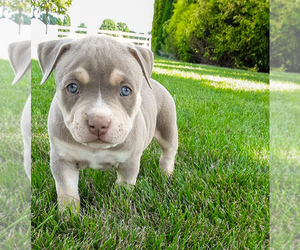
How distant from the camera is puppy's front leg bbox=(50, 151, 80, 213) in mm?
1663

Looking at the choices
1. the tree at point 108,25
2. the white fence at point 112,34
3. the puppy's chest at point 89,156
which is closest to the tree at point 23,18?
the puppy's chest at point 89,156

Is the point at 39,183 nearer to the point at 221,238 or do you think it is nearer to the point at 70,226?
the point at 70,226

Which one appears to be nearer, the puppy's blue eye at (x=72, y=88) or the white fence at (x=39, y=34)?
the white fence at (x=39, y=34)

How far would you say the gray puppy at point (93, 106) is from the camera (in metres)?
1.42

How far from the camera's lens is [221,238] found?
1643 mm

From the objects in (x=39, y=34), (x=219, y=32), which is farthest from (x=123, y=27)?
(x=39, y=34)

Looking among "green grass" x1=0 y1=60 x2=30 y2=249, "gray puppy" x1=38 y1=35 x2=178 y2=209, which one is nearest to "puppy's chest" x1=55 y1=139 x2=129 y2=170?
"gray puppy" x1=38 y1=35 x2=178 y2=209

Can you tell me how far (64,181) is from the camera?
1.67 metres

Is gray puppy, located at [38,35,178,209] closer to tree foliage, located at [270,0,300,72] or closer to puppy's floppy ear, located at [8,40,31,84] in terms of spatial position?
puppy's floppy ear, located at [8,40,31,84]

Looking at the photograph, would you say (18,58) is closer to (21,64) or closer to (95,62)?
(21,64)

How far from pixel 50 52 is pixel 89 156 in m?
0.48

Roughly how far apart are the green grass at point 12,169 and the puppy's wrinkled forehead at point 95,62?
17.8 inches

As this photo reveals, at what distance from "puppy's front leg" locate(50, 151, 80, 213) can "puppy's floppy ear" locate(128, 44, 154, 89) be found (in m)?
0.54

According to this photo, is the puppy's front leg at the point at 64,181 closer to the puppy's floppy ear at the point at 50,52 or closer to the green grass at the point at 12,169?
the puppy's floppy ear at the point at 50,52
